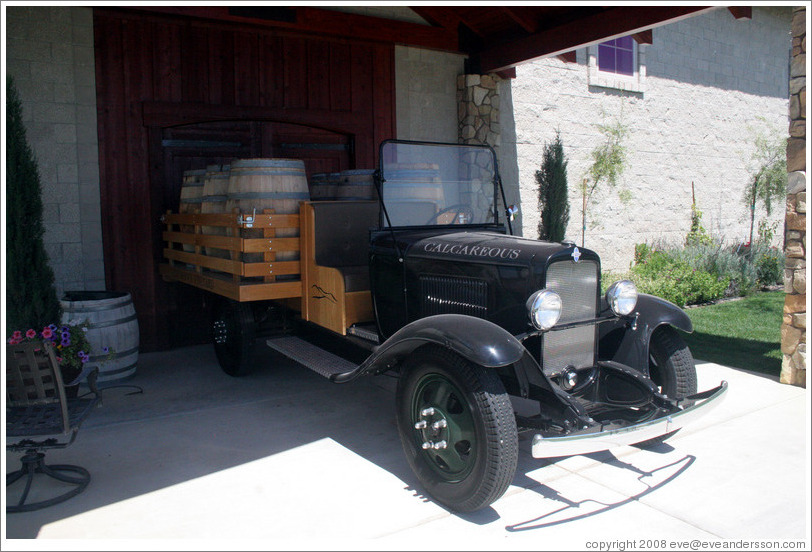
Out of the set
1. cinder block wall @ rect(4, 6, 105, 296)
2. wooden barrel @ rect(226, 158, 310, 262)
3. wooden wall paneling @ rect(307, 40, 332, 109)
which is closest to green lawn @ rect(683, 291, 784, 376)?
wooden barrel @ rect(226, 158, 310, 262)

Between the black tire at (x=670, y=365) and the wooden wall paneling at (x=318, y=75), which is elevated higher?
the wooden wall paneling at (x=318, y=75)

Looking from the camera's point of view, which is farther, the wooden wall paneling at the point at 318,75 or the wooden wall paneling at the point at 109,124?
the wooden wall paneling at the point at 318,75

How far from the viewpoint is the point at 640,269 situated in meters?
9.82

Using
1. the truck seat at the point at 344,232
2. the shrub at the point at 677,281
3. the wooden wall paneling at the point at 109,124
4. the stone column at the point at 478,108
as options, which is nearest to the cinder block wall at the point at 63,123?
the wooden wall paneling at the point at 109,124

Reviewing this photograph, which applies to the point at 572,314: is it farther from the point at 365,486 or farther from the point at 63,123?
the point at 63,123

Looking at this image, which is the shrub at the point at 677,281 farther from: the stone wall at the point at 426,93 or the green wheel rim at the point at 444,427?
the green wheel rim at the point at 444,427

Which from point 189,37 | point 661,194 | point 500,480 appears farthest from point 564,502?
point 661,194

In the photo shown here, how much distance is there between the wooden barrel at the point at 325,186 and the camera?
18.3 feet

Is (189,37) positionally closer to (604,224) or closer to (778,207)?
(604,224)

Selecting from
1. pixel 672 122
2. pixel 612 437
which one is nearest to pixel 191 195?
pixel 612 437

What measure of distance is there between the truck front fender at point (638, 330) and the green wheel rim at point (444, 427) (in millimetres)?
1138

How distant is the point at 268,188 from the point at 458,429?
2499mm

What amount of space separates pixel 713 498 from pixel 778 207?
1162 centimetres

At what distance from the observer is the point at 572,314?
362 cm
